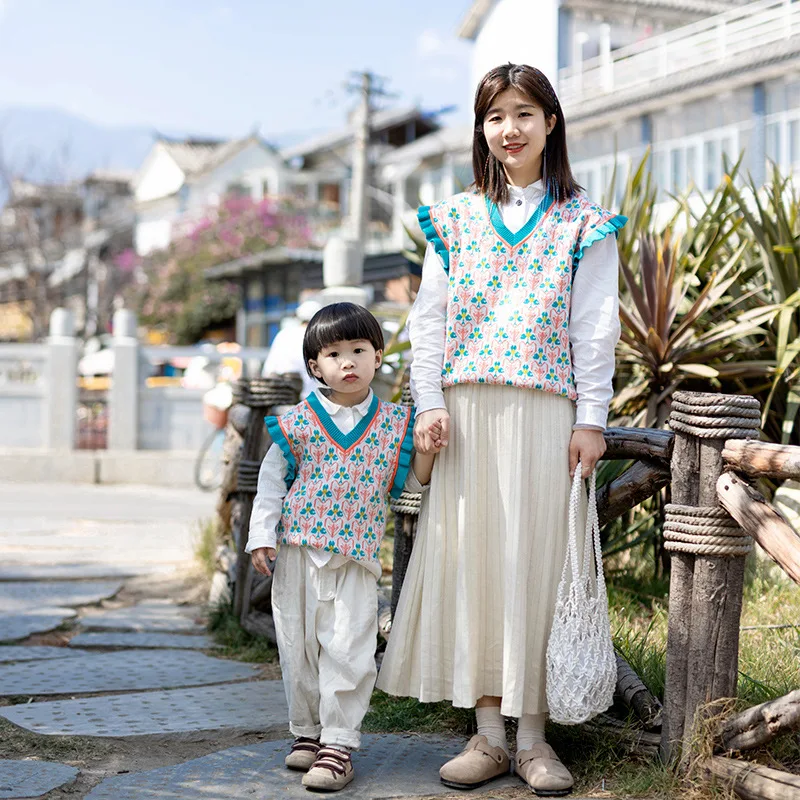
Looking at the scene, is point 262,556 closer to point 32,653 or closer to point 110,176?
point 32,653

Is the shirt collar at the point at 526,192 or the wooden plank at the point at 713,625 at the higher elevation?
the shirt collar at the point at 526,192

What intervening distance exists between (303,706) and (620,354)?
2.64m

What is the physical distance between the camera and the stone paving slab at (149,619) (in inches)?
195

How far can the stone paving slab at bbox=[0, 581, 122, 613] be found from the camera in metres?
5.42

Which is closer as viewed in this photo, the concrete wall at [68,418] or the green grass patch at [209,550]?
the green grass patch at [209,550]

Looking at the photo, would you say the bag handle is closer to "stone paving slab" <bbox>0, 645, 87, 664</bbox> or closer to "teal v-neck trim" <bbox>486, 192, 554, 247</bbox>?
"teal v-neck trim" <bbox>486, 192, 554, 247</bbox>

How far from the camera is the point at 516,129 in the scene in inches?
114

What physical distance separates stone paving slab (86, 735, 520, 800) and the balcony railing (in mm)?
16639

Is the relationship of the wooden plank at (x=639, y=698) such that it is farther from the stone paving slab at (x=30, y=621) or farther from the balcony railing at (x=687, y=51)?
the balcony railing at (x=687, y=51)

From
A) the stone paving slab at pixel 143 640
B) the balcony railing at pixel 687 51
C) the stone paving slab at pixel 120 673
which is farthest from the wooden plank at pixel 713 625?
the balcony railing at pixel 687 51

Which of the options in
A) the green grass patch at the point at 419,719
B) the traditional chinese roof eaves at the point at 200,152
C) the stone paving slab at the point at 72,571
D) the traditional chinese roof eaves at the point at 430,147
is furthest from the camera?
the traditional chinese roof eaves at the point at 200,152

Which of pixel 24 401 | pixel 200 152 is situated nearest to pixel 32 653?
pixel 24 401

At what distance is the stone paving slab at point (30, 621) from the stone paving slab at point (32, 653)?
0.17 m

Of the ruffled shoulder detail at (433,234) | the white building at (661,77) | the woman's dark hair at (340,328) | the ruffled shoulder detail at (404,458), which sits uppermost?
the white building at (661,77)
